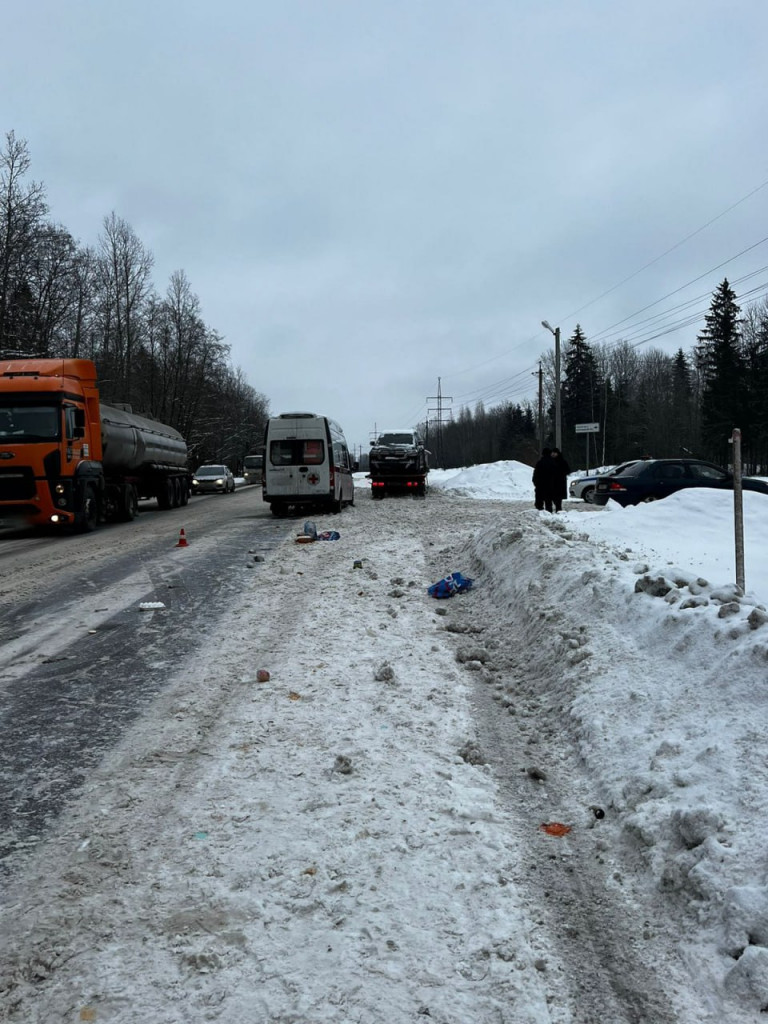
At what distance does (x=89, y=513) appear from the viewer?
1756 centimetres

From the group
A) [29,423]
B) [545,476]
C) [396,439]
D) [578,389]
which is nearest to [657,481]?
[545,476]

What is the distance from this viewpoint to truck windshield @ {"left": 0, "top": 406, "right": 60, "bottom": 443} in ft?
51.9

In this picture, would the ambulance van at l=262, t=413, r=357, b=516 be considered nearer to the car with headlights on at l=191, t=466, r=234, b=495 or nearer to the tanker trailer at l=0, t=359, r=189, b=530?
the tanker trailer at l=0, t=359, r=189, b=530

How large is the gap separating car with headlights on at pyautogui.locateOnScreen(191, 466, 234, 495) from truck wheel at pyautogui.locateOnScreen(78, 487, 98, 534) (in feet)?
80.2

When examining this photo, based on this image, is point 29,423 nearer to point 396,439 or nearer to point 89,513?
point 89,513

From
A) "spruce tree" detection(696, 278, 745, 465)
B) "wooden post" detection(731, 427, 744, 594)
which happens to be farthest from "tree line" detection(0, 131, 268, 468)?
"spruce tree" detection(696, 278, 745, 465)

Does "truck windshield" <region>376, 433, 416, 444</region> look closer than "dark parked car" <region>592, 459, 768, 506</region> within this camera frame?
No

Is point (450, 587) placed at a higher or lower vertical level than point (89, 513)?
lower

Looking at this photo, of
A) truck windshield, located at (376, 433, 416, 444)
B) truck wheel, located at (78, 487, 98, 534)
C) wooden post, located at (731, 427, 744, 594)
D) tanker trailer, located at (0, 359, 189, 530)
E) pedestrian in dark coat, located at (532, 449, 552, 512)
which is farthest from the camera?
truck windshield, located at (376, 433, 416, 444)

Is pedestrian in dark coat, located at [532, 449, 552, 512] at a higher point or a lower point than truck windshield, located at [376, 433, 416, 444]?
lower

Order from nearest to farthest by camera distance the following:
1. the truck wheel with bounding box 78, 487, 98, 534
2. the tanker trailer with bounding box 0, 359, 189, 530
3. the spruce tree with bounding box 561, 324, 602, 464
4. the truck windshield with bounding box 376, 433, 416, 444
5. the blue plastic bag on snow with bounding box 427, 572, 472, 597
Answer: the blue plastic bag on snow with bounding box 427, 572, 472, 597, the tanker trailer with bounding box 0, 359, 189, 530, the truck wheel with bounding box 78, 487, 98, 534, the truck windshield with bounding box 376, 433, 416, 444, the spruce tree with bounding box 561, 324, 602, 464

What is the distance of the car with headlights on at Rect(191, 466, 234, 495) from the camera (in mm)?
42500

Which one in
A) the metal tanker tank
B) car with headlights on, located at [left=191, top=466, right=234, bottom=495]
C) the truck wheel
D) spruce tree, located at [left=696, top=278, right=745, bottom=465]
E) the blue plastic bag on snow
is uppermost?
spruce tree, located at [left=696, top=278, right=745, bottom=465]

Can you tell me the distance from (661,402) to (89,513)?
3055 inches
